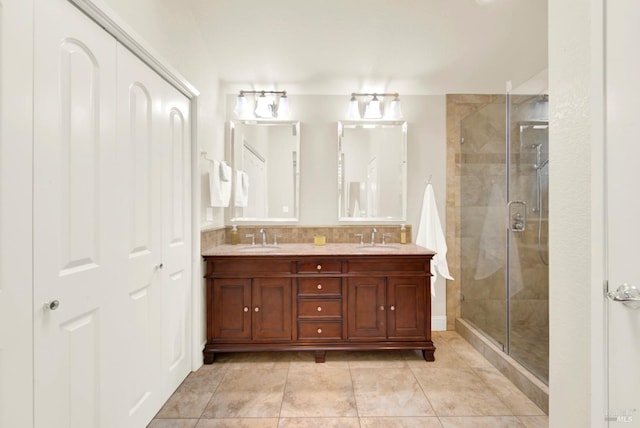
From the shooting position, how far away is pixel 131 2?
1.43 meters

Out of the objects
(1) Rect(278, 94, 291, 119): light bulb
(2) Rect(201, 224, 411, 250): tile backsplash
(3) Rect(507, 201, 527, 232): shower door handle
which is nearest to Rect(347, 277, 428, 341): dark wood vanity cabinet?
(2) Rect(201, 224, 411, 250): tile backsplash

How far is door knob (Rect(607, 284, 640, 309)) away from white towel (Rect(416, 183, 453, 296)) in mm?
1967

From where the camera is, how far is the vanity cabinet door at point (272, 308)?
2.35 m

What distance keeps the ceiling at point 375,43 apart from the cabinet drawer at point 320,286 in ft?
5.89

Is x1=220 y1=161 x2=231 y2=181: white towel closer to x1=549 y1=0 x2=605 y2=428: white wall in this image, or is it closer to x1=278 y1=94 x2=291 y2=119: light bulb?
x1=278 y1=94 x2=291 y2=119: light bulb

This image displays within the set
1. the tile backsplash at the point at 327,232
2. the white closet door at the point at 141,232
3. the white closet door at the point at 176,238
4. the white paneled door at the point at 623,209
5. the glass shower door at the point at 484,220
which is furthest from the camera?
the tile backsplash at the point at 327,232

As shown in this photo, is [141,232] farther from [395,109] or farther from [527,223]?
[527,223]

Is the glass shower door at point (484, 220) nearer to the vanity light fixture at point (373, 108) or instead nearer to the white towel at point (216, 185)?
the vanity light fixture at point (373, 108)

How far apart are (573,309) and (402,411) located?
3.97 feet

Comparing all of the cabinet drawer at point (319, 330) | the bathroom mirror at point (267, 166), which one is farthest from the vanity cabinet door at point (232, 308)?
the bathroom mirror at point (267, 166)

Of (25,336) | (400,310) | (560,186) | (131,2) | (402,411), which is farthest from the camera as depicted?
(400,310)

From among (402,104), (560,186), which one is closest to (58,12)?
(560,186)

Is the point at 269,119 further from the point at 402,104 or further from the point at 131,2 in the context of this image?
the point at 131,2

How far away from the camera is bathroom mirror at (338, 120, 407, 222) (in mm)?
2965
